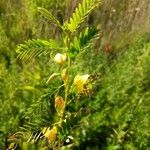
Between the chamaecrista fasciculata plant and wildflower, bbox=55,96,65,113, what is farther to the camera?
wildflower, bbox=55,96,65,113

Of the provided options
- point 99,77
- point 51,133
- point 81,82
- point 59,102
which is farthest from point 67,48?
point 99,77

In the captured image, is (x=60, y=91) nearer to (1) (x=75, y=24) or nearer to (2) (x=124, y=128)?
(1) (x=75, y=24)

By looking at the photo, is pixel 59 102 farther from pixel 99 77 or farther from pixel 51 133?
pixel 99 77

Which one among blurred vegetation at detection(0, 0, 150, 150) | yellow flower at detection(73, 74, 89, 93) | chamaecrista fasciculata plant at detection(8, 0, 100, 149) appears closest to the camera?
chamaecrista fasciculata plant at detection(8, 0, 100, 149)

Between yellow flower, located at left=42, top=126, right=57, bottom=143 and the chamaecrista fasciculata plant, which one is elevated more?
the chamaecrista fasciculata plant

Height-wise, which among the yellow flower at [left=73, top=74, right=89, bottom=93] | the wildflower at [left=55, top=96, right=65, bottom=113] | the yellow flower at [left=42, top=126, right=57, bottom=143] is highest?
the yellow flower at [left=73, top=74, right=89, bottom=93]

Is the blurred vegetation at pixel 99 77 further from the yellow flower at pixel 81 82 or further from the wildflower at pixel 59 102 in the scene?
the yellow flower at pixel 81 82

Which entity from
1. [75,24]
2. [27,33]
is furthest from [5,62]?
[75,24]

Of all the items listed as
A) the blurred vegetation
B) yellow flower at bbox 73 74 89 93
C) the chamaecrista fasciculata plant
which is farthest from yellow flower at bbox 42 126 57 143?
yellow flower at bbox 73 74 89 93

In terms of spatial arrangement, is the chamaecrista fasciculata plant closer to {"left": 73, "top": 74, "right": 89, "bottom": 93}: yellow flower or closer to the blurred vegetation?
{"left": 73, "top": 74, "right": 89, "bottom": 93}: yellow flower
